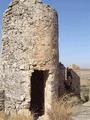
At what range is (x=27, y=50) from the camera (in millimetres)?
10047

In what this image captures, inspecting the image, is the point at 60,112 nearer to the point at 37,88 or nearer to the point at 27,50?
the point at 27,50

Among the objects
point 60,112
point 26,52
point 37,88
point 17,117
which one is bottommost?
point 17,117

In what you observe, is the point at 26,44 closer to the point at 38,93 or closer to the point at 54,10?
the point at 54,10

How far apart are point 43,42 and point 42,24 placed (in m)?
0.61

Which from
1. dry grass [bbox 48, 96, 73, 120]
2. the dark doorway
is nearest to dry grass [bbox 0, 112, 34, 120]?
dry grass [bbox 48, 96, 73, 120]

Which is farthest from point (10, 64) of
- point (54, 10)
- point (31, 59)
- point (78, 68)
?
point (78, 68)

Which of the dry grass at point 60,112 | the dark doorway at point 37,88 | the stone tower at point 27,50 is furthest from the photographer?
the dark doorway at point 37,88

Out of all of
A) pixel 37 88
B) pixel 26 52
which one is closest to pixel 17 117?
pixel 26 52

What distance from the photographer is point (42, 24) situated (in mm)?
10172

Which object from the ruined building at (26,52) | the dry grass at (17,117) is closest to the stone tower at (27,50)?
the ruined building at (26,52)

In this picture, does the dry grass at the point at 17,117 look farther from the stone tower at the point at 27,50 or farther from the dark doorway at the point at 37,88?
the dark doorway at the point at 37,88

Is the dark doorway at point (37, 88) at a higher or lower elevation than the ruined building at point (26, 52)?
lower

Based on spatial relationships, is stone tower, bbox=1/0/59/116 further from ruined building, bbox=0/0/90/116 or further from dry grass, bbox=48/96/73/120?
dry grass, bbox=48/96/73/120

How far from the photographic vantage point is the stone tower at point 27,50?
1003cm
